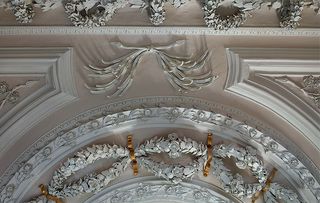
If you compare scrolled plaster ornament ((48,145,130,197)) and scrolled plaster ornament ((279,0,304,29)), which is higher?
scrolled plaster ornament ((279,0,304,29))

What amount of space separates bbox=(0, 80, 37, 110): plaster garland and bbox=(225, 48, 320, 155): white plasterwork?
4.48ft

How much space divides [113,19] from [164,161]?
1011 mm

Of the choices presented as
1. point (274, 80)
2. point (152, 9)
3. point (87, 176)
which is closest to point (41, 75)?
point (87, 176)

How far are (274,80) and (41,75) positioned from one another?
1548 millimetres

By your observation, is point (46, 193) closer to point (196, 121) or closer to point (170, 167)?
point (170, 167)

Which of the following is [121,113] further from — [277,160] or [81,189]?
[277,160]

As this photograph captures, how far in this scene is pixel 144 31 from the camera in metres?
3.12

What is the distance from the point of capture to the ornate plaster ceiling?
2.94 m

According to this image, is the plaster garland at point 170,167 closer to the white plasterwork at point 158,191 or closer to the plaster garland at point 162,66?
the white plasterwork at point 158,191

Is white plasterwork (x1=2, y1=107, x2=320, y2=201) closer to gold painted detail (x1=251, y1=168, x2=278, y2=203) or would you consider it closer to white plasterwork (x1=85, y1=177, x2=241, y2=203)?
gold painted detail (x1=251, y1=168, x2=278, y2=203)

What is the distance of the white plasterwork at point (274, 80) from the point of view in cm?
Result: 305

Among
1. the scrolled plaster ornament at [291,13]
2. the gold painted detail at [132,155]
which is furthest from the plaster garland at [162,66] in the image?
the scrolled plaster ornament at [291,13]

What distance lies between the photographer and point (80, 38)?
3139 mm

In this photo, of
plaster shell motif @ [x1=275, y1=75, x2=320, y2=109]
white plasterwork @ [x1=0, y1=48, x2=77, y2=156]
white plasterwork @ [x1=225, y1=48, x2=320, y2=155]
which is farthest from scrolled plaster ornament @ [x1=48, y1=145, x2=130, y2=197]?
plaster shell motif @ [x1=275, y1=75, x2=320, y2=109]
